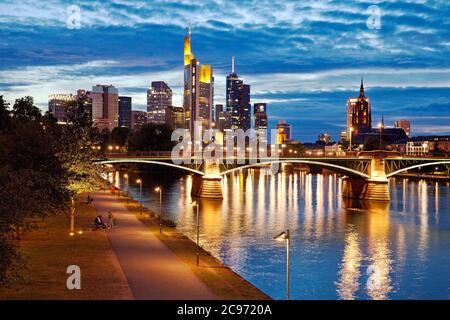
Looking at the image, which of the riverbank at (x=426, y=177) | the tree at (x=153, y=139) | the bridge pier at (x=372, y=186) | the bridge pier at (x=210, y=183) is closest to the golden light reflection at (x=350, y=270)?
the bridge pier at (x=210, y=183)

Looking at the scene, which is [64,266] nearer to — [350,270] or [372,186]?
[350,270]

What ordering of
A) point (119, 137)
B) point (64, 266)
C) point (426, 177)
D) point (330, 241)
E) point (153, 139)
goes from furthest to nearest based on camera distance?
point (119, 137), point (153, 139), point (426, 177), point (330, 241), point (64, 266)

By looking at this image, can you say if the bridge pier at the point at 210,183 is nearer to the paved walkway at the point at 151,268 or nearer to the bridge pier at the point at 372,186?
the bridge pier at the point at 372,186

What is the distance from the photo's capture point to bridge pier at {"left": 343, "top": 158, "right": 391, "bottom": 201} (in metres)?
80.3

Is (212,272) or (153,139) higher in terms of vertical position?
(153,139)

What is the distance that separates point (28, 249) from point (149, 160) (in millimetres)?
47462

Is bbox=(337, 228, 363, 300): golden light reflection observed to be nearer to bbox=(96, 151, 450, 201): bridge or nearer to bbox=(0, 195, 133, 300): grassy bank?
bbox=(0, 195, 133, 300): grassy bank

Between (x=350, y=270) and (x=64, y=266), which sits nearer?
(x=64, y=266)

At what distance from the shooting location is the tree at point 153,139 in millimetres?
150000

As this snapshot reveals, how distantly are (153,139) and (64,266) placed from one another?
126108 millimetres

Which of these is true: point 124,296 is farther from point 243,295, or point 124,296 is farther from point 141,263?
point 141,263

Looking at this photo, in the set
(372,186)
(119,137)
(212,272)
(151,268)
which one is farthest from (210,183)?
(119,137)

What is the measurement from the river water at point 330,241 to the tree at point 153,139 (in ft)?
216

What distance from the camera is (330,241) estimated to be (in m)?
46.3
